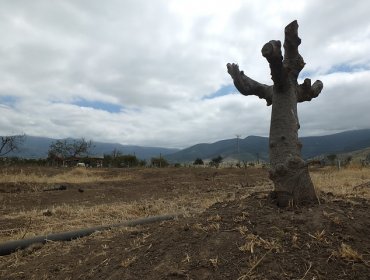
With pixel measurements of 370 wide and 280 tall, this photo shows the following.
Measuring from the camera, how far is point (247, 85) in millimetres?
5645

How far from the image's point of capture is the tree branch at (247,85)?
555 cm

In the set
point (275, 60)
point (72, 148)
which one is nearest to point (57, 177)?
point (275, 60)

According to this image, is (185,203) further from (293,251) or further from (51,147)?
(51,147)

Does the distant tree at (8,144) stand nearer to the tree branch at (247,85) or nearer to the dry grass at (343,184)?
the dry grass at (343,184)

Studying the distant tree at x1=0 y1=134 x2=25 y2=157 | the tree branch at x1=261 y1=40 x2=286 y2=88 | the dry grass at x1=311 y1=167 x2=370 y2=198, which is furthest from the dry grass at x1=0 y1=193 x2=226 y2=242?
the distant tree at x1=0 y1=134 x2=25 y2=157

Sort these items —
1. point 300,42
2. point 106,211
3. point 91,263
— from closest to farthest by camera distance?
point 91,263 → point 300,42 → point 106,211

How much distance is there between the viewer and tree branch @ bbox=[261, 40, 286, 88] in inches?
176

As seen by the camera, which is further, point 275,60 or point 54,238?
point 54,238

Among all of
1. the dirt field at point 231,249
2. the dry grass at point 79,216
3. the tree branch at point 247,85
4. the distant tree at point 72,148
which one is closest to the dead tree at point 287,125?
the tree branch at point 247,85

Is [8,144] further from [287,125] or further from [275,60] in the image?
[275,60]

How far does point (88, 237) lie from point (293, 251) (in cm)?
343

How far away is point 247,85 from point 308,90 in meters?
0.84

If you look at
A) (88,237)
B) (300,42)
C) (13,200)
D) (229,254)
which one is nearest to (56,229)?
(88,237)

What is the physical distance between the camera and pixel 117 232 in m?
6.07
